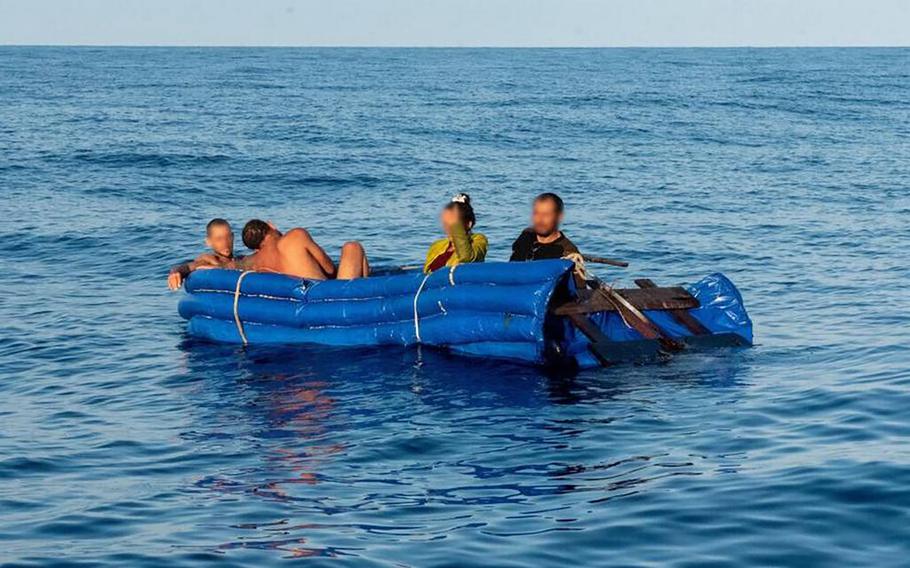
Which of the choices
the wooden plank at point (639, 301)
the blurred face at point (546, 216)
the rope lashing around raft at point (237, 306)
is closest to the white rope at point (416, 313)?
the blurred face at point (546, 216)

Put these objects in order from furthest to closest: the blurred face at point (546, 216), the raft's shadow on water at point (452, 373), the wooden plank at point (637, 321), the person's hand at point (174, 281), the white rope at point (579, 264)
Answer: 1. the person's hand at point (174, 281)
2. the blurred face at point (546, 216)
3. the wooden plank at point (637, 321)
4. the white rope at point (579, 264)
5. the raft's shadow on water at point (452, 373)

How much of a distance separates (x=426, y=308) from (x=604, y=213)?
441 inches

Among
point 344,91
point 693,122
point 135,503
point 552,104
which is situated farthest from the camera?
point 344,91

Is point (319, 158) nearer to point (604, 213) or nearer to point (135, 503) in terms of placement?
point (604, 213)

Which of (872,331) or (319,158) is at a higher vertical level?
(319,158)

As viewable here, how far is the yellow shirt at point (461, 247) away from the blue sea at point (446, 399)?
0.90 metres

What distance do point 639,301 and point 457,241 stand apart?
1.68m

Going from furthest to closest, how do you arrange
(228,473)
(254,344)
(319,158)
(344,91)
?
1. (344,91)
2. (319,158)
3. (254,344)
4. (228,473)

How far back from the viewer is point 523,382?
11312mm

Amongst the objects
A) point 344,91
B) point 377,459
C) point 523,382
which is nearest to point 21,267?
point 523,382

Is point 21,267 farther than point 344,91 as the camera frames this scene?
No

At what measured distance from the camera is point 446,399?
10883mm

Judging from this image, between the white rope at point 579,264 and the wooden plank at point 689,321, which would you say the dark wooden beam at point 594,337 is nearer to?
the white rope at point 579,264

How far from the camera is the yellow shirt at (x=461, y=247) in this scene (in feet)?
40.4
